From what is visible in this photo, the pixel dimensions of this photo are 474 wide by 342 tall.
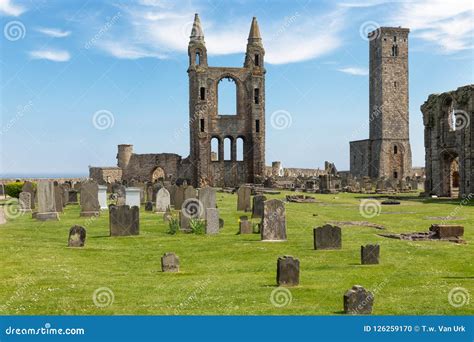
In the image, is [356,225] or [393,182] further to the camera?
[393,182]

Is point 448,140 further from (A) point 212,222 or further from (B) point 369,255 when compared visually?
(B) point 369,255

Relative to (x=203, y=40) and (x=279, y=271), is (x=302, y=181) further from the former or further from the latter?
(x=279, y=271)

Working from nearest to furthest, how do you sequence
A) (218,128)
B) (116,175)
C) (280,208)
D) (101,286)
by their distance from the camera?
(101,286) < (280,208) < (218,128) < (116,175)

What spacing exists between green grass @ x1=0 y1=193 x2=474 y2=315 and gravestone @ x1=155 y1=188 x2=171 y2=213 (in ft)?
20.0

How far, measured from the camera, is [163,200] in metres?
25.5

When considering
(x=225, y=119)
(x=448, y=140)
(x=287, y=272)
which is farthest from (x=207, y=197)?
(x=225, y=119)

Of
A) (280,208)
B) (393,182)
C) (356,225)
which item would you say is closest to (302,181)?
(393,182)

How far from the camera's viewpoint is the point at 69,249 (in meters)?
14.7

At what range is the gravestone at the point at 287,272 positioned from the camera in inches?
412

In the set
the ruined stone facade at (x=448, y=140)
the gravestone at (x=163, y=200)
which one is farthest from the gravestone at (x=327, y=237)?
the ruined stone facade at (x=448, y=140)

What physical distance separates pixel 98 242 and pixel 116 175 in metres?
44.0

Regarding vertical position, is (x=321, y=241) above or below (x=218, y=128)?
below

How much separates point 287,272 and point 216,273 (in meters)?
1.97

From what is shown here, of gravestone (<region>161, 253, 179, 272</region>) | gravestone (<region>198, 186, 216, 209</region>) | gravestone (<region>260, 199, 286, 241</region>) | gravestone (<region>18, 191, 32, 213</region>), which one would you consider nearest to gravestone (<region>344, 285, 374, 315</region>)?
gravestone (<region>161, 253, 179, 272</region>)
